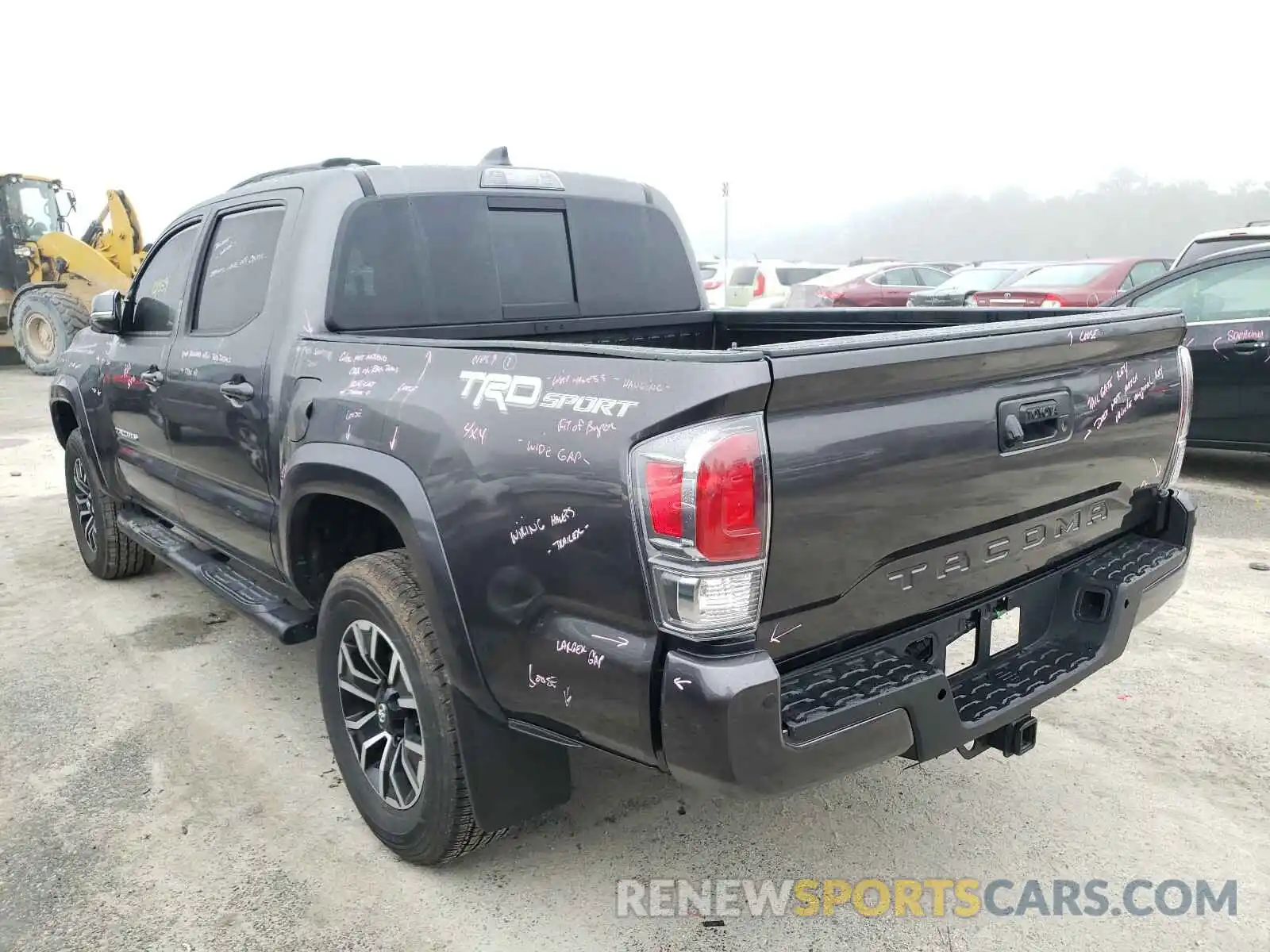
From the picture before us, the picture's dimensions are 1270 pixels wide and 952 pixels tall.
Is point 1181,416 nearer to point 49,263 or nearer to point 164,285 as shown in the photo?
point 164,285

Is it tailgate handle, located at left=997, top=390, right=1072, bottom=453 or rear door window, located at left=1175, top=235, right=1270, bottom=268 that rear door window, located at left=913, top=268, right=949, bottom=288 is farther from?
tailgate handle, located at left=997, top=390, right=1072, bottom=453

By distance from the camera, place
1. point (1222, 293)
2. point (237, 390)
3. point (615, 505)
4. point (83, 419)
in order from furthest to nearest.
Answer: point (1222, 293) < point (83, 419) < point (237, 390) < point (615, 505)

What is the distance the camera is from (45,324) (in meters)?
15.2

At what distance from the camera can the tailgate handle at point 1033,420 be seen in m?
2.36

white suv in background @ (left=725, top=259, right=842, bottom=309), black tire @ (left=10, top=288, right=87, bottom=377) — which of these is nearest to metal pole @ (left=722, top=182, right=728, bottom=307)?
white suv in background @ (left=725, top=259, right=842, bottom=309)

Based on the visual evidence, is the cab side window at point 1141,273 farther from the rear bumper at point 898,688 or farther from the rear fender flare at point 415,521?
the rear fender flare at point 415,521

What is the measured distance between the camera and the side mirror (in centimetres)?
444

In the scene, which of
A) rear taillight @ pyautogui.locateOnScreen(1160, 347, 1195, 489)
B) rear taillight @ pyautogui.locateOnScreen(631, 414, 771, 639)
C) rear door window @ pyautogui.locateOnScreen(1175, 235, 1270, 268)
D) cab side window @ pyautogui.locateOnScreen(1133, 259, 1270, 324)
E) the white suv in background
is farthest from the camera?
the white suv in background

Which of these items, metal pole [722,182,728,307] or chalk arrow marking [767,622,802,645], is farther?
metal pole [722,182,728,307]

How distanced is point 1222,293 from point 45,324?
15913mm

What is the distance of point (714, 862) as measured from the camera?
283 centimetres

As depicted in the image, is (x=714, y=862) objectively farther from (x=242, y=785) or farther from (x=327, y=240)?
(x=327, y=240)

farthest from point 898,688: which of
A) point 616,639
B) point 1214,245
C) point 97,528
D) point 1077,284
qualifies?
point 1077,284

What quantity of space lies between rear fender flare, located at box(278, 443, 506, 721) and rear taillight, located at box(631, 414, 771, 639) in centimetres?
66
